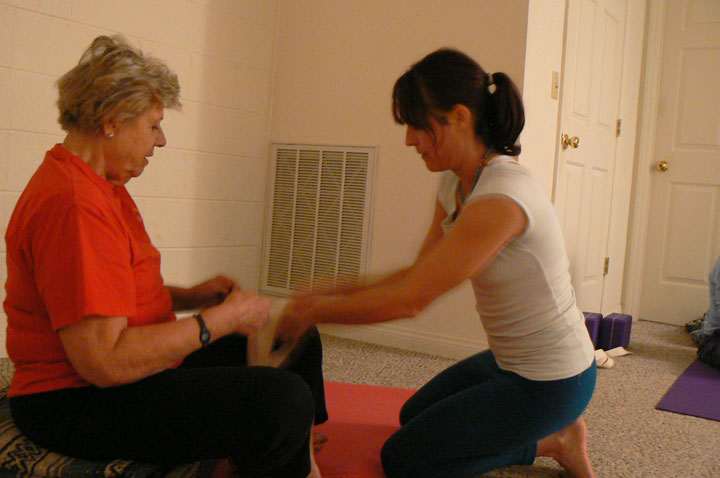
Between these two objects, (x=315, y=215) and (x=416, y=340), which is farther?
(x=315, y=215)

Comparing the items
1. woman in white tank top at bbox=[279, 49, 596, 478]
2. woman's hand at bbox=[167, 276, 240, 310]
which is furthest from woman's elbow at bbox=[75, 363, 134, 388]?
woman's hand at bbox=[167, 276, 240, 310]

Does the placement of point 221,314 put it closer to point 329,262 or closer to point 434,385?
point 434,385

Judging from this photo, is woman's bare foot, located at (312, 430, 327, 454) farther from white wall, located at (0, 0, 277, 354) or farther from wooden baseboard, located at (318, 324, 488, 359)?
white wall, located at (0, 0, 277, 354)

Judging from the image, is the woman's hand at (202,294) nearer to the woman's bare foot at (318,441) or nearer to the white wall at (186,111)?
the woman's bare foot at (318,441)

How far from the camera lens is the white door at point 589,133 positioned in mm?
3482

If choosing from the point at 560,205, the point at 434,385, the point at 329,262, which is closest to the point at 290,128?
the point at 329,262

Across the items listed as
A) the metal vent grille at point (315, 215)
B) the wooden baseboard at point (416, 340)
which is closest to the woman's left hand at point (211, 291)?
the wooden baseboard at point (416, 340)

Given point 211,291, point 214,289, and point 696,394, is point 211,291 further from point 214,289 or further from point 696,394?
point 696,394

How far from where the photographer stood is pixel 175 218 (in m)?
3.17

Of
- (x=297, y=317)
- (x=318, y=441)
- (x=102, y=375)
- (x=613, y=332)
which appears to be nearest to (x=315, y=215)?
(x=613, y=332)

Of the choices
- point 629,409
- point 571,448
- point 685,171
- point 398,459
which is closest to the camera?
point 398,459

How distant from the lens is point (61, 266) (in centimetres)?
111

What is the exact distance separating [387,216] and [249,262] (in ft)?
2.74

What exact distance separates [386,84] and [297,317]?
214 cm
